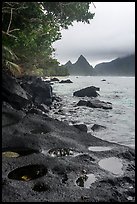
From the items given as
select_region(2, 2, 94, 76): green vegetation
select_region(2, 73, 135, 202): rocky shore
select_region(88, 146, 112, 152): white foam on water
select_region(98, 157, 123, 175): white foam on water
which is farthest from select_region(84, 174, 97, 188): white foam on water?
select_region(2, 2, 94, 76): green vegetation

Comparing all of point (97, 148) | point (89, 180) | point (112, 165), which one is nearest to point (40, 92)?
point (97, 148)

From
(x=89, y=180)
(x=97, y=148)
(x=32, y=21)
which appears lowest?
(x=89, y=180)

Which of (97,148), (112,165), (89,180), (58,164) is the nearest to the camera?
(89,180)

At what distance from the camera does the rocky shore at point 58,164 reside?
649 cm

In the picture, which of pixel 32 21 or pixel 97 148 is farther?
pixel 32 21

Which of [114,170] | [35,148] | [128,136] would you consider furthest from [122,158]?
[128,136]

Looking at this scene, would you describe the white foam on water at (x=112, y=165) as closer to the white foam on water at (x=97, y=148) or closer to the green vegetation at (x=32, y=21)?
the white foam on water at (x=97, y=148)

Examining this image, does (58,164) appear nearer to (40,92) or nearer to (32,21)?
(32,21)

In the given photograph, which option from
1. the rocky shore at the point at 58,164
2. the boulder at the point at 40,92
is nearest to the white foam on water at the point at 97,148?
the rocky shore at the point at 58,164

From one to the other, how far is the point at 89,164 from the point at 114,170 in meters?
0.72

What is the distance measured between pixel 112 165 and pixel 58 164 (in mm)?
1714

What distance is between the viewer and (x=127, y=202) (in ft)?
20.9

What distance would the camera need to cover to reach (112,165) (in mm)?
8734

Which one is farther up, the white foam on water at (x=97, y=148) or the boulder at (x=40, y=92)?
the boulder at (x=40, y=92)
